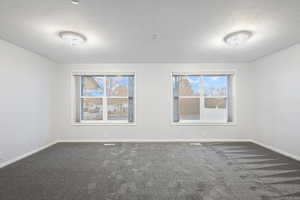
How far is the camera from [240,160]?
276cm

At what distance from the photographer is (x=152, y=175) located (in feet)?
7.20

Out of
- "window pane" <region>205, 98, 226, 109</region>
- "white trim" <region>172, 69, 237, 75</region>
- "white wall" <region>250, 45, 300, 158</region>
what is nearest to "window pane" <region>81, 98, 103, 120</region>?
"white trim" <region>172, 69, 237, 75</region>

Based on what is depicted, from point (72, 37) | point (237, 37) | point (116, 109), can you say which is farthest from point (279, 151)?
point (72, 37)

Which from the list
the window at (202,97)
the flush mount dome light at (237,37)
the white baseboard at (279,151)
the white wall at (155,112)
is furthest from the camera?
the window at (202,97)

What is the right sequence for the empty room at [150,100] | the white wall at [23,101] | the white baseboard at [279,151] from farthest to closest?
the white baseboard at [279,151] < the white wall at [23,101] < the empty room at [150,100]

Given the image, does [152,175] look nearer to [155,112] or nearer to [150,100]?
[155,112]

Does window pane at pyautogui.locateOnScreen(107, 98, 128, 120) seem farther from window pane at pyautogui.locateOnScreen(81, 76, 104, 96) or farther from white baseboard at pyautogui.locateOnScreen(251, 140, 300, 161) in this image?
white baseboard at pyautogui.locateOnScreen(251, 140, 300, 161)

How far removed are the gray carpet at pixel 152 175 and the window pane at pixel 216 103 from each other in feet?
4.50

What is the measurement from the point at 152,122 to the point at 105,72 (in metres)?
2.11

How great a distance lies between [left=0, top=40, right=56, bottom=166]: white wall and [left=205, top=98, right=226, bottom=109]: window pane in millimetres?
4702

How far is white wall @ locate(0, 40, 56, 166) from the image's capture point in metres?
2.57

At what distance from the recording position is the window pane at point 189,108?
167 inches

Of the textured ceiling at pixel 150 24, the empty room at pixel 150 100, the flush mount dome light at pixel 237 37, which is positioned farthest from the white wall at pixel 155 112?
the flush mount dome light at pixel 237 37

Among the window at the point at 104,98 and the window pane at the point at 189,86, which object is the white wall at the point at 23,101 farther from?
the window pane at the point at 189,86
